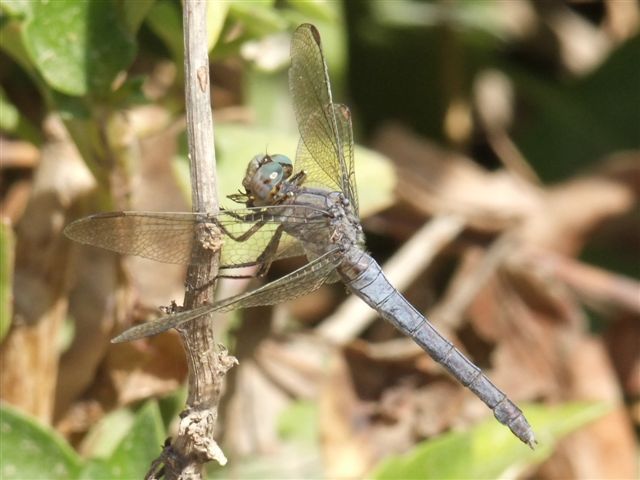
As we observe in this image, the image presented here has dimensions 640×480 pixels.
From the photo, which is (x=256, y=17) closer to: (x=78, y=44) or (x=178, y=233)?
(x=78, y=44)

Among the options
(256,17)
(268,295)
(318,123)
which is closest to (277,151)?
(318,123)

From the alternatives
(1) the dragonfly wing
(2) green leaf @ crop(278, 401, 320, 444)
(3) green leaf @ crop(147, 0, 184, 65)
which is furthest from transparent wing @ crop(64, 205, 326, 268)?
(2) green leaf @ crop(278, 401, 320, 444)

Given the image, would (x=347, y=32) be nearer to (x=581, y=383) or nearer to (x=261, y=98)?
(x=261, y=98)

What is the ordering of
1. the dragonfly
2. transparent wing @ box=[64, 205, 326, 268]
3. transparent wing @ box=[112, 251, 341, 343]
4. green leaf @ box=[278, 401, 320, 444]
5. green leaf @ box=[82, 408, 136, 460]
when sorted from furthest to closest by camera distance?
green leaf @ box=[278, 401, 320, 444] < green leaf @ box=[82, 408, 136, 460] < the dragonfly < transparent wing @ box=[64, 205, 326, 268] < transparent wing @ box=[112, 251, 341, 343]

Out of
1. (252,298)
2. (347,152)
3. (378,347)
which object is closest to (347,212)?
(347,152)

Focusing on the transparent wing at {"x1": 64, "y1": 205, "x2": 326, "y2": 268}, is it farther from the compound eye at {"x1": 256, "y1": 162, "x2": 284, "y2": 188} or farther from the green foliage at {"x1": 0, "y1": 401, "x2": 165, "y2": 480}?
the green foliage at {"x1": 0, "y1": 401, "x2": 165, "y2": 480}
